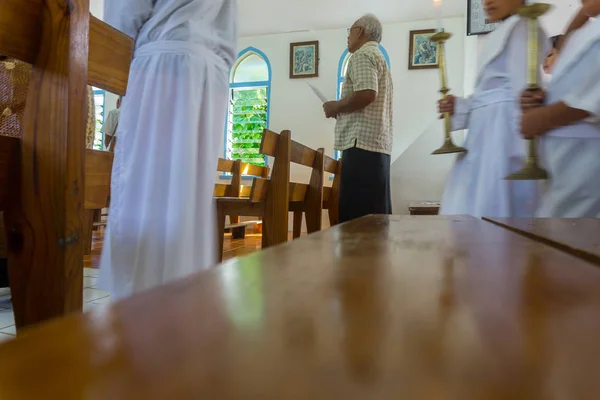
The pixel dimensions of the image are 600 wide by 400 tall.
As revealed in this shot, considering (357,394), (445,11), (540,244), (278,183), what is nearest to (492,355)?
(357,394)

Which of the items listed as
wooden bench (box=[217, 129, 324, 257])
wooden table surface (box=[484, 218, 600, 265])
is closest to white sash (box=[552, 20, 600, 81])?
wooden table surface (box=[484, 218, 600, 265])

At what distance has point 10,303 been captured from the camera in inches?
61.3

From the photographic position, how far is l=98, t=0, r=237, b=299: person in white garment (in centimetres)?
118

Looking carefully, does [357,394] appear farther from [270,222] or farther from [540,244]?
[270,222]

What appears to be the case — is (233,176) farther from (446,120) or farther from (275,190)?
(446,120)

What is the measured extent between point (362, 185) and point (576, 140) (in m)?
1.07

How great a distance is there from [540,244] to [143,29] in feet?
3.78

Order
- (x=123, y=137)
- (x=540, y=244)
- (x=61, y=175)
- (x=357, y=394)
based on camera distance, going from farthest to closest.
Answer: (x=123, y=137) < (x=61, y=175) < (x=540, y=244) < (x=357, y=394)

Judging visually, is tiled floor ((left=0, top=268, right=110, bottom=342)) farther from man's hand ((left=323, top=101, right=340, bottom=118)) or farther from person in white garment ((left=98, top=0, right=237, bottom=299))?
man's hand ((left=323, top=101, right=340, bottom=118))

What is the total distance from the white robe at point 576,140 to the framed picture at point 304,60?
4.45 m

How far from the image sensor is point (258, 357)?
12 centimetres

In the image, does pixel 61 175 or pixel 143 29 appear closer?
pixel 61 175

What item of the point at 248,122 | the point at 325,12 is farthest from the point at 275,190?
the point at 248,122

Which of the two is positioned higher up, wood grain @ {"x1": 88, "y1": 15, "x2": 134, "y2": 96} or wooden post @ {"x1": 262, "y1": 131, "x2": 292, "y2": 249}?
wood grain @ {"x1": 88, "y1": 15, "x2": 134, "y2": 96}
